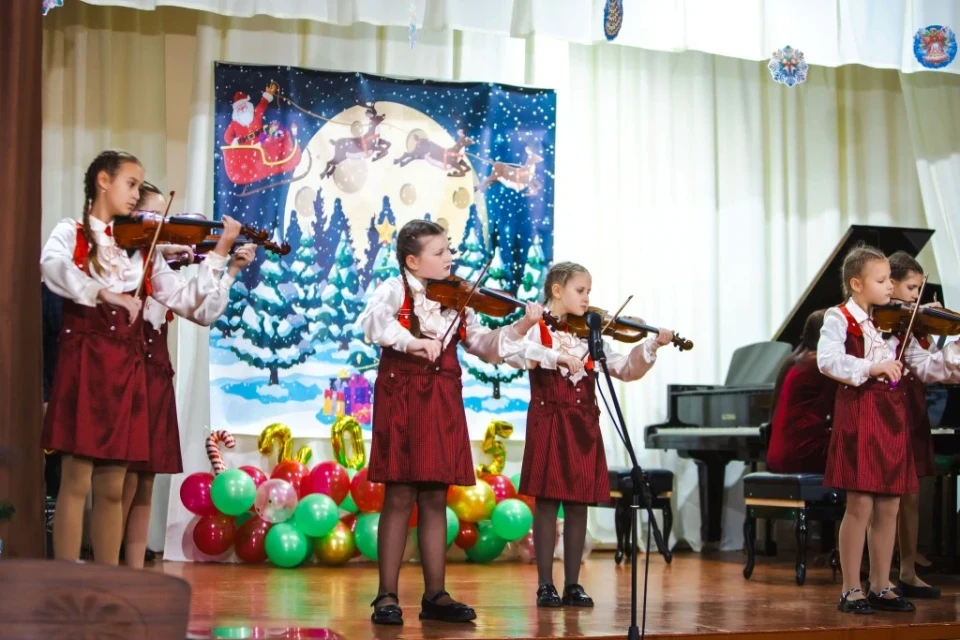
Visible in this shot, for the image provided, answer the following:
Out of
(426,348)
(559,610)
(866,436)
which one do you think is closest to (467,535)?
(559,610)

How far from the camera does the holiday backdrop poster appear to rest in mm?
6492

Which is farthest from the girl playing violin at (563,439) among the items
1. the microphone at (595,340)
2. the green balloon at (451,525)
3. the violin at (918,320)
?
the green balloon at (451,525)

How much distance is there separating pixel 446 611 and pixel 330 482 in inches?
95.4

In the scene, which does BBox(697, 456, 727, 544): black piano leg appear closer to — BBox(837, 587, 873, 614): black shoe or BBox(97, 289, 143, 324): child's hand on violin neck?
BBox(837, 587, 873, 614): black shoe

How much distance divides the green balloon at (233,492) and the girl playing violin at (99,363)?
7.89ft

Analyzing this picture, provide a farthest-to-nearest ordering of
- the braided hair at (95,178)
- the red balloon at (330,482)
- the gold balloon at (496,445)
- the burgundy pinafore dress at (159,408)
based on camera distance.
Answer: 1. the gold balloon at (496,445)
2. the red balloon at (330,482)
3. the burgundy pinafore dress at (159,408)
4. the braided hair at (95,178)

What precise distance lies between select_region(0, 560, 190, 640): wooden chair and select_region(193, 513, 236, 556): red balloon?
484 cm

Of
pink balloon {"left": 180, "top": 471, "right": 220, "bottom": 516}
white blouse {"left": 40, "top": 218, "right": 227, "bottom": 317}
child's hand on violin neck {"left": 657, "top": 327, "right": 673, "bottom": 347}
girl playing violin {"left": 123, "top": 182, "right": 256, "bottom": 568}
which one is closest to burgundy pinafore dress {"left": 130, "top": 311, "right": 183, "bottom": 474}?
girl playing violin {"left": 123, "top": 182, "right": 256, "bottom": 568}

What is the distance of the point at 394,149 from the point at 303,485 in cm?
201

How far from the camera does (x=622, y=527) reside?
665 centimetres

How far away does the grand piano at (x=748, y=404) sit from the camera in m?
5.78

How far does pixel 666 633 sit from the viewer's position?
11.4ft

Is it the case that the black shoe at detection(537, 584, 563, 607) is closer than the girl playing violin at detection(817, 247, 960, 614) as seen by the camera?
No

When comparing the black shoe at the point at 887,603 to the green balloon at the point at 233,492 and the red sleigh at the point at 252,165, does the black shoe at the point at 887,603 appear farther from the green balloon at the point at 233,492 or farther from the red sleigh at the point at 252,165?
the red sleigh at the point at 252,165
